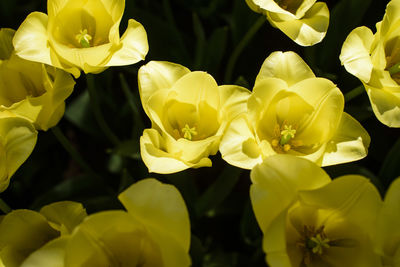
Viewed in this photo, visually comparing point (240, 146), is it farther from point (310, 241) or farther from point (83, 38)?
point (83, 38)

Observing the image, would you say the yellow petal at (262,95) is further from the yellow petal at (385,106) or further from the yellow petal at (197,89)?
the yellow petal at (385,106)

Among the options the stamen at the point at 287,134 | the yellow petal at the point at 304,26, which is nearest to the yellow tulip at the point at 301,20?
the yellow petal at the point at 304,26

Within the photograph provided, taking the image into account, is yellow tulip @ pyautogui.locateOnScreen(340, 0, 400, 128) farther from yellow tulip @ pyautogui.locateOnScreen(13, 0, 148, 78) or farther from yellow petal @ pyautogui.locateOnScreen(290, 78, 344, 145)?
yellow tulip @ pyautogui.locateOnScreen(13, 0, 148, 78)

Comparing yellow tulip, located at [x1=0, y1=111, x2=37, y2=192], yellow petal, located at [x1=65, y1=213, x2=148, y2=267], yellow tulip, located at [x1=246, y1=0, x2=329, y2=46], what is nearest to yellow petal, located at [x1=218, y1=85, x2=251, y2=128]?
yellow tulip, located at [x1=246, y1=0, x2=329, y2=46]

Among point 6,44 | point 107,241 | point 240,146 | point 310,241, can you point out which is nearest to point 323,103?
point 240,146

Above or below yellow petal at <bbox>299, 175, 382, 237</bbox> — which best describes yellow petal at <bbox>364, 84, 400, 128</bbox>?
above

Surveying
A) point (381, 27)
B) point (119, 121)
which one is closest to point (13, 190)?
point (119, 121)

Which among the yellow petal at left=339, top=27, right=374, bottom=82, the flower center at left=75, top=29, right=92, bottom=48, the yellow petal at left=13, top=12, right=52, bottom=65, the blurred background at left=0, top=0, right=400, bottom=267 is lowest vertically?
the blurred background at left=0, top=0, right=400, bottom=267
